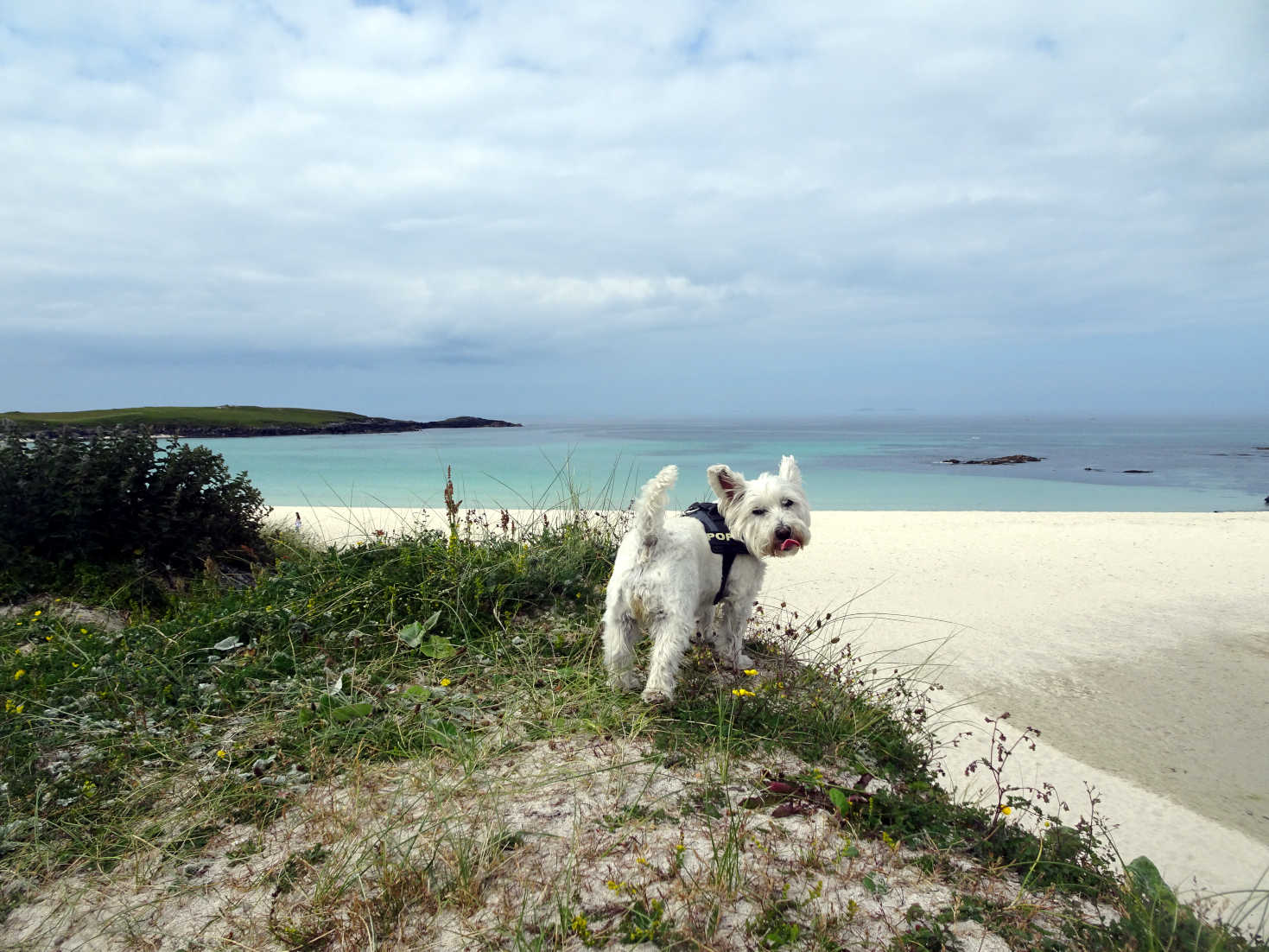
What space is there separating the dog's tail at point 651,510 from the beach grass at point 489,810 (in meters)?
1.00

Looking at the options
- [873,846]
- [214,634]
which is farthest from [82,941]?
[873,846]

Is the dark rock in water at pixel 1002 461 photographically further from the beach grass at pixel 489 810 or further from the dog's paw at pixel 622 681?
the dog's paw at pixel 622 681

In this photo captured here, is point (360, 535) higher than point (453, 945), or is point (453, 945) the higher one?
point (360, 535)

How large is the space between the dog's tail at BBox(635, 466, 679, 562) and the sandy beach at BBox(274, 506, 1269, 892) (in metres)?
2.53

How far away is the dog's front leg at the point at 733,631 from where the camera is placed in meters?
5.21

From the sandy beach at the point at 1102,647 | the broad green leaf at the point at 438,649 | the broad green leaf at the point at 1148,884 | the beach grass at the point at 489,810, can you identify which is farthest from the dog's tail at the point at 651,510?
the broad green leaf at the point at 1148,884

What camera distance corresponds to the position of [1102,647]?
8781 millimetres

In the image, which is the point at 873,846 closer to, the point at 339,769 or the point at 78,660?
the point at 339,769

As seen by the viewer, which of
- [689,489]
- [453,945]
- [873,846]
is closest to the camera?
[453,945]

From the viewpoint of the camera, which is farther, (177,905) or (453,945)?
(177,905)

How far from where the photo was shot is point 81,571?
24.1ft

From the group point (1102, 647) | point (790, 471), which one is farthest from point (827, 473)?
point (790, 471)

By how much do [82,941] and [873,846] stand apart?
11.0 feet

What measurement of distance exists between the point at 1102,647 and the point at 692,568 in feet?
23.1
